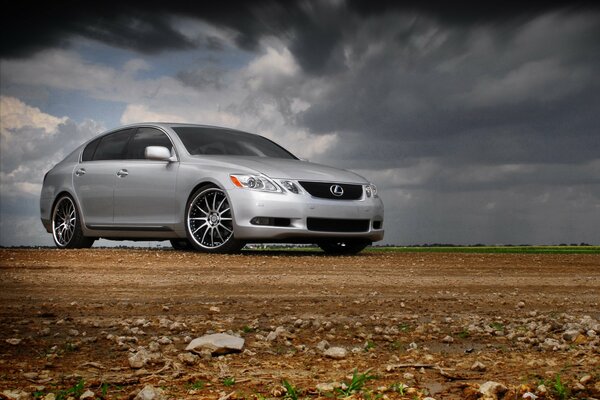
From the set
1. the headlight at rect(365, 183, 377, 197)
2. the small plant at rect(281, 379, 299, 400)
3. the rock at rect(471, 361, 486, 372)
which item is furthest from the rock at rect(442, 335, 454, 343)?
the headlight at rect(365, 183, 377, 197)

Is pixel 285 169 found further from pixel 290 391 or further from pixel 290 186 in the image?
pixel 290 391

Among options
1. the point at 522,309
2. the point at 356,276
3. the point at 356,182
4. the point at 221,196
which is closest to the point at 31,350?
the point at 522,309

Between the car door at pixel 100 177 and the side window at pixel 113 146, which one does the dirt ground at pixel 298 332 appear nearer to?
the car door at pixel 100 177

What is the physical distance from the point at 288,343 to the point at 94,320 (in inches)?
63.8

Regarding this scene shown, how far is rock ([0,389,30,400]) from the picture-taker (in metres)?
3.39

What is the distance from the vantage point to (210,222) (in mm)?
10555

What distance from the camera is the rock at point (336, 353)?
4.13 metres

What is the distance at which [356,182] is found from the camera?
10.9 m

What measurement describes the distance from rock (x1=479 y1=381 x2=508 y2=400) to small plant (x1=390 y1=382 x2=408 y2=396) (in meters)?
0.36

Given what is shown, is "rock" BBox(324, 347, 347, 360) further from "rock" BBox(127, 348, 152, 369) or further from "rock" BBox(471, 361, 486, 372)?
"rock" BBox(127, 348, 152, 369)

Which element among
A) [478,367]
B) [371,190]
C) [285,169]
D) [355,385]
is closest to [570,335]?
[478,367]

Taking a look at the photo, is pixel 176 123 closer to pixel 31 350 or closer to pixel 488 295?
pixel 488 295

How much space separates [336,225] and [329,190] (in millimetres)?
516

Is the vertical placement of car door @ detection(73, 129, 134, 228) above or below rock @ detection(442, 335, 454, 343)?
above
